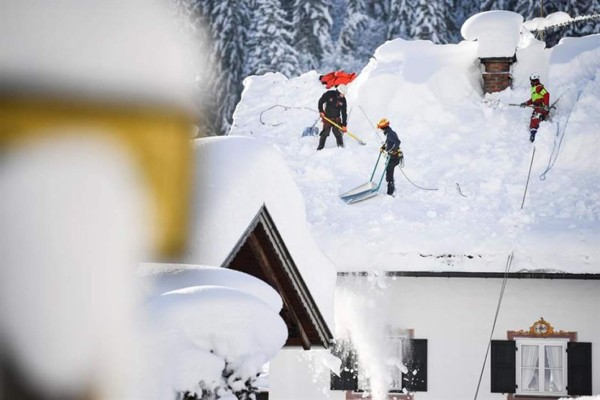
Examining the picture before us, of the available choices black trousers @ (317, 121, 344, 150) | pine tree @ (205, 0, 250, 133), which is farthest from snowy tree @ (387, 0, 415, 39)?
black trousers @ (317, 121, 344, 150)

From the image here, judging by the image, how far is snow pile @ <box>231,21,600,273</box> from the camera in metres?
17.2

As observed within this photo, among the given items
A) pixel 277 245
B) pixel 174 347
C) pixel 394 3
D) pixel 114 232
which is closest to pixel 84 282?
pixel 114 232

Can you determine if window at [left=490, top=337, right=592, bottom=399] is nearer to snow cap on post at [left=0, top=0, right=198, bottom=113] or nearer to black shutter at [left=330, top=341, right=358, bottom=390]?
black shutter at [left=330, top=341, right=358, bottom=390]

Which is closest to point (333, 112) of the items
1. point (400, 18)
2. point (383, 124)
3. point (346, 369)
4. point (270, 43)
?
point (383, 124)

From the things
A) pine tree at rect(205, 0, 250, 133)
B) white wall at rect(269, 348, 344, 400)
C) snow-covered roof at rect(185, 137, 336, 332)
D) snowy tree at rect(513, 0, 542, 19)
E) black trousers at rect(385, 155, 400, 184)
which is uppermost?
snowy tree at rect(513, 0, 542, 19)

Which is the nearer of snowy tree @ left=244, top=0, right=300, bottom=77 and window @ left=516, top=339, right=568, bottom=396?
window @ left=516, top=339, right=568, bottom=396

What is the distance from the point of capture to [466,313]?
17.1m

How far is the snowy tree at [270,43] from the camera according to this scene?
2244 inches

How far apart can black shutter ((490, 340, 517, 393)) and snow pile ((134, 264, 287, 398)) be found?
47.8 ft

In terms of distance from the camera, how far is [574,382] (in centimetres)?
1658

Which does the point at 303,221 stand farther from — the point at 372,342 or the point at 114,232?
the point at 372,342

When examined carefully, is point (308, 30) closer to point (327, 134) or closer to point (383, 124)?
point (327, 134)

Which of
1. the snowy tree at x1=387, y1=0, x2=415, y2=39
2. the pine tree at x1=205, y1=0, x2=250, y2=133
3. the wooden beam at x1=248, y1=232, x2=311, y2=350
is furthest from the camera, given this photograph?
the snowy tree at x1=387, y1=0, x2=415, y2=39

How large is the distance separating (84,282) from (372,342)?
16.3 metres
